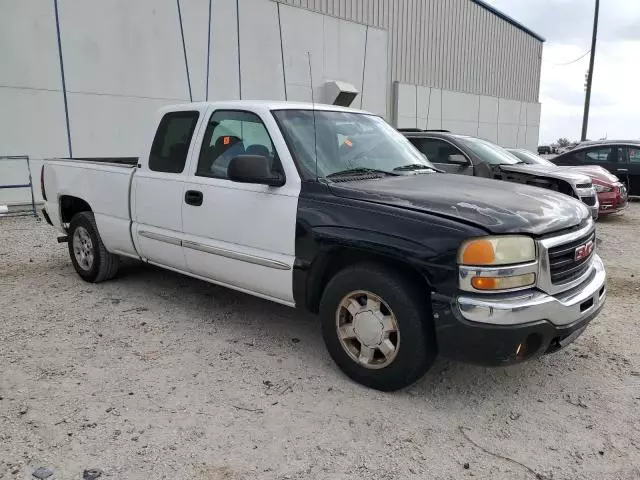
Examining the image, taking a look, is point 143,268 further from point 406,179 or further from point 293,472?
point 293,472

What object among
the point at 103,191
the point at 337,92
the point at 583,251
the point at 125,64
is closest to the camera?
the point at 583,251

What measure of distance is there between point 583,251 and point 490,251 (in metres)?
0.93

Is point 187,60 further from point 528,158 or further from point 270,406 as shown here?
point 270,406

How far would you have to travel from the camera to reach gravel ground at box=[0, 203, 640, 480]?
2.64m

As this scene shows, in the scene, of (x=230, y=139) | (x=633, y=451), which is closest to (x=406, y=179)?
(x=230, y=139)

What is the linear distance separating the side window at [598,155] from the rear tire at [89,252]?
11724 mm

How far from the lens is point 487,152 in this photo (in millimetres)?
8930

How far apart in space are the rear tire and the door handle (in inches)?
63.3

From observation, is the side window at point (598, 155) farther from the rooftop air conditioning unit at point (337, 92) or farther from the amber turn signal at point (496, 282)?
the amber turn signal at point (496, 282)

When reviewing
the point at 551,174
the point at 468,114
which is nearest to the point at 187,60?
the point at 551,174

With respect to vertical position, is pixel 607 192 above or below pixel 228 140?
below

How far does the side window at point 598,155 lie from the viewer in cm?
1298

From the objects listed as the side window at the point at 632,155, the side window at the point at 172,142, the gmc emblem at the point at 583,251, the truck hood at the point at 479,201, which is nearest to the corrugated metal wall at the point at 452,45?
the side window at the point at 632,155

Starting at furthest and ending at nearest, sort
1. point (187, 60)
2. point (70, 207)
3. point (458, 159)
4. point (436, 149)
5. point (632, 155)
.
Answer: point (632, 155), point (187, 60), point (436, 149), point (458, 159), point (70, 207)
